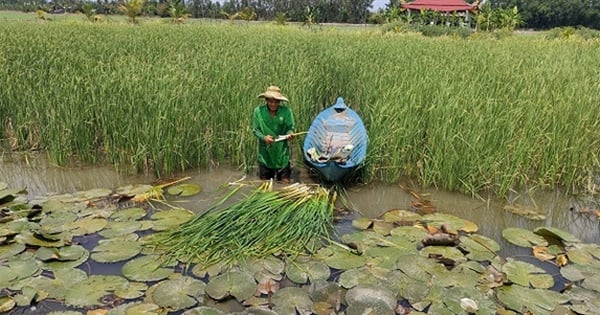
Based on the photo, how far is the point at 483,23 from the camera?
86.7 feet

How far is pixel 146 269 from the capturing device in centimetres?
293

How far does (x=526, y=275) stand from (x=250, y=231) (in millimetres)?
1892

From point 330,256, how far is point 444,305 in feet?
2.81

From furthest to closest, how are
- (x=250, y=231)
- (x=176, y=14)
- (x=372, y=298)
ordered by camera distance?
(x=176, y=14), (x=250, y=231), (x=372, y=298)

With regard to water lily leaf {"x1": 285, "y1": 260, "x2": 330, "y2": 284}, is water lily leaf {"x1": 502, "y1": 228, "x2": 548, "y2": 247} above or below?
above

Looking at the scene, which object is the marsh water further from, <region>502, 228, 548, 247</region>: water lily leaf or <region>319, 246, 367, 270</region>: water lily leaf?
<region>319, 246, 367, 270</region>: water lily leaf

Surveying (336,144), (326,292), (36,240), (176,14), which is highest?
(176,14)

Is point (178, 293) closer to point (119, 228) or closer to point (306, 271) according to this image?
point (306, 271)

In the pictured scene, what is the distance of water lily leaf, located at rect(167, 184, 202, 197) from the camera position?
167 inches

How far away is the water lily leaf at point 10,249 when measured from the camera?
118 inches

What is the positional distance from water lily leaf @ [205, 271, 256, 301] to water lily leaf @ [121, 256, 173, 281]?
0.34m

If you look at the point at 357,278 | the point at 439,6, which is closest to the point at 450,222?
the point at 357,278

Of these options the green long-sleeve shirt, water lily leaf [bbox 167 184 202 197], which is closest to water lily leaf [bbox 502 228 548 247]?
the green long-sleeve shirt

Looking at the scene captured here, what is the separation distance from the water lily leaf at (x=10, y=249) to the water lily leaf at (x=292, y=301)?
1.80 metres
